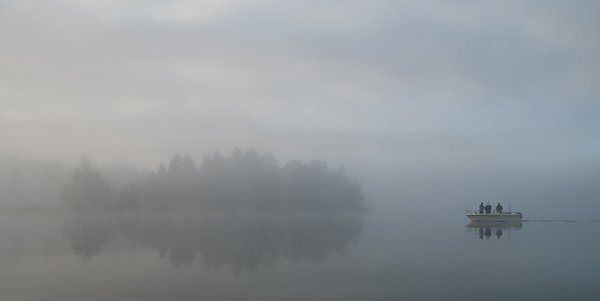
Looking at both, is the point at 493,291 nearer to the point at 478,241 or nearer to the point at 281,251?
the point at 281,251

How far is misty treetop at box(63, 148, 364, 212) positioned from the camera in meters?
118

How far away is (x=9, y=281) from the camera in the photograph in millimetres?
24625

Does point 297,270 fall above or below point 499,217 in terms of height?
below

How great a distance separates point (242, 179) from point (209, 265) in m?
106

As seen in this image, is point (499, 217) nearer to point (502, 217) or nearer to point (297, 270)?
point (502, 217)

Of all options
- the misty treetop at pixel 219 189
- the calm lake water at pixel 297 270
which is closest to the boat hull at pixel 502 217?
the calm lake water at pixel 297 270

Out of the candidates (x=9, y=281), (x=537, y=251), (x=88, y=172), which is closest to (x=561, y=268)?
(x=537, y=251)

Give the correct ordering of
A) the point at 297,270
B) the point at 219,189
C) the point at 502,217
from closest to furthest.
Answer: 1. the point at 297,270
2. the point at 502,217
3. the point at 219,189

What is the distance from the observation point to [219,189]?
133000mm

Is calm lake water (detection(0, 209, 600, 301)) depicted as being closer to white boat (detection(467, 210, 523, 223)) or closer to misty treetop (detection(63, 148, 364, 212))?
white boat (detection(467, 210, 523, 223))

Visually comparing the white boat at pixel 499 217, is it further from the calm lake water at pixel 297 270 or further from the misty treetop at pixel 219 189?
the misty treetop at pixel 219 189

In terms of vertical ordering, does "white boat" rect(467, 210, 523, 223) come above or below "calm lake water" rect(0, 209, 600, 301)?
above

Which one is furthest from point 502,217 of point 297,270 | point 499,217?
point 297,270

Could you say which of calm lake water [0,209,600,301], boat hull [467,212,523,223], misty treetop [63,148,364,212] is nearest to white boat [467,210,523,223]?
boat hull [467,212,523,223]
